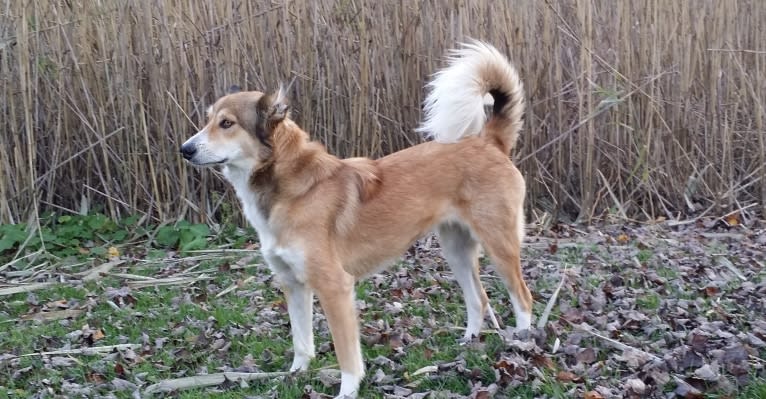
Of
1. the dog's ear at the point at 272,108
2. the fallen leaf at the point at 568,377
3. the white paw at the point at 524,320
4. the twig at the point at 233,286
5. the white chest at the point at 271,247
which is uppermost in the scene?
the dog's ear at the point at 272,108

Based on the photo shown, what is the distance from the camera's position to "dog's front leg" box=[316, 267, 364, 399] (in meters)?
3.75

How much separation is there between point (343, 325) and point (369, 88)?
132 inches

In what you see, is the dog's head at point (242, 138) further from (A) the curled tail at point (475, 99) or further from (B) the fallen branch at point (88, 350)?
(B) the fallen branch at point (88, 350)

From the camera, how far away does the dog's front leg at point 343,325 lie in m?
3.75

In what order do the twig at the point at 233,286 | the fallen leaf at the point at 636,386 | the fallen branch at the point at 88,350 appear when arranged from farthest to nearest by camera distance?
1. the twig at the point at 233,286
2. the fallen branch at the point at 88,350
3. the fallen leaf at the point at 636,386

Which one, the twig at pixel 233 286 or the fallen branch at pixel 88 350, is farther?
the twig at pixel 233 286

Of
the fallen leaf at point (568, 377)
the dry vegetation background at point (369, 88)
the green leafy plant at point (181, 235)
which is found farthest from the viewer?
the dry vegetation background at point (369, 88)

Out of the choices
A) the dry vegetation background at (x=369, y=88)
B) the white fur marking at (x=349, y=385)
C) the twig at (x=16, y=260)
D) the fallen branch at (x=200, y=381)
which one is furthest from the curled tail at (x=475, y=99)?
the twig at (x=16, y=260)

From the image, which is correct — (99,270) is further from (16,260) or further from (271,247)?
(271,247)

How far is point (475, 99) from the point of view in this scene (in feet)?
14.3

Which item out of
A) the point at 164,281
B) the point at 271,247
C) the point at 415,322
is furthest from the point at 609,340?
the point at 164,281

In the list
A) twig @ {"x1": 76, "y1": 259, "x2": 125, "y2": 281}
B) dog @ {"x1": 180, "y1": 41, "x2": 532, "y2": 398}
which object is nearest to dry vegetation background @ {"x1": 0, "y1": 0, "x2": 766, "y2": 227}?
twig @ {"x1": 76, "y1": 259, "x2": 125, "y2": 281}

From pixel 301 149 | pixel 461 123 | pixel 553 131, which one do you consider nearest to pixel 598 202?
pixel 553 131

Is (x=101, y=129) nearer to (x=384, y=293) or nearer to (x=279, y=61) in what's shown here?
(x=279, y=61)
